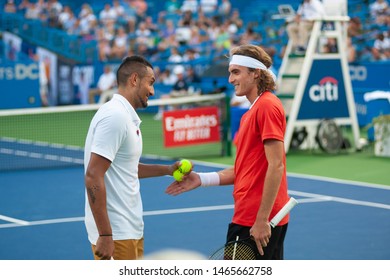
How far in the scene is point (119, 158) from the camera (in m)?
5.61

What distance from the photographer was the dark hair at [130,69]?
5730 mm

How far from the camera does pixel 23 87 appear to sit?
29.0 m

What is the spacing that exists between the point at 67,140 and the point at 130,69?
16081mm

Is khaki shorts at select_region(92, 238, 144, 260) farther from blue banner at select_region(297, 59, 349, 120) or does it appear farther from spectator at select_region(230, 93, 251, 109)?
spectator at select_region(230, 93, 251, 109)

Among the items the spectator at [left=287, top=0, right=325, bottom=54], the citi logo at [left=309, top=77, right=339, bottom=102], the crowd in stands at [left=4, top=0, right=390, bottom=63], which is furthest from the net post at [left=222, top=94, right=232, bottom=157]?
the crowd in stands at [left=4, top=0, right=390, bottom=63]

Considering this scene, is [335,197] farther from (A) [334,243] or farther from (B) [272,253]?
(B) [272,253]

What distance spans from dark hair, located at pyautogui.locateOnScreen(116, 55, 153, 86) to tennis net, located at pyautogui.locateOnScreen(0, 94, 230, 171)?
33.5 feet

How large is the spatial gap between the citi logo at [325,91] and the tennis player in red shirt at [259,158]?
12.0m

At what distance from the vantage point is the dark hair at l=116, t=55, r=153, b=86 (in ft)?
18.8

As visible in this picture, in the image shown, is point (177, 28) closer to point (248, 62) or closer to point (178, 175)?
point (178, 175)

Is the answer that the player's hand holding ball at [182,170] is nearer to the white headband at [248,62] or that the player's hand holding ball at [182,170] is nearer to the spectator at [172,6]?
the white headband at [248,62]

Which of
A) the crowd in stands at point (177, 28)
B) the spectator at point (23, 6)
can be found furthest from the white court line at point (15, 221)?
the spectator at point (23, 6)

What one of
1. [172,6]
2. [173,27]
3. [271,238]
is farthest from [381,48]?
[271,238]
